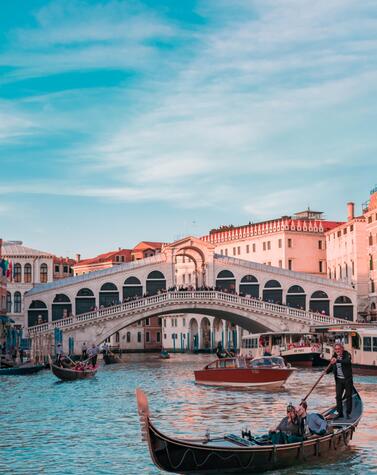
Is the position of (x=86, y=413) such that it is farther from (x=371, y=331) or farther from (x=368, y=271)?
(x=368, y=271)

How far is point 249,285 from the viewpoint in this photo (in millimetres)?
55812

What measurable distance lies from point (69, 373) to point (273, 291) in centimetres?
2251

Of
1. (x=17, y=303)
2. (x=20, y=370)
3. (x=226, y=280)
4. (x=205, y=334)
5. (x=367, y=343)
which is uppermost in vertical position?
(x=226, y=280)

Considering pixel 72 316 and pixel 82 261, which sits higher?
pixel 82 261

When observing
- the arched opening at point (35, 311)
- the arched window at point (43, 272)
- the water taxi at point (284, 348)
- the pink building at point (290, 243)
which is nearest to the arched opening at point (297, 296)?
the water taxi at point (284, 348)

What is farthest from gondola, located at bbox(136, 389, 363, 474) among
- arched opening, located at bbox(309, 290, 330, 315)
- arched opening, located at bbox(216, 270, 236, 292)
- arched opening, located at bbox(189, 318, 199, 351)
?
arched opening, located at bbox(189, 318, 199, 351)

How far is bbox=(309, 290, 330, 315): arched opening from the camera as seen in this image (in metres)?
56.1

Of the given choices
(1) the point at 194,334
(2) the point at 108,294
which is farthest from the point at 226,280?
(1) the point at 194,334

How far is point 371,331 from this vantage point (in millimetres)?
39656

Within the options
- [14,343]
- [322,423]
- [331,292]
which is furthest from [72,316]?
[322,423]

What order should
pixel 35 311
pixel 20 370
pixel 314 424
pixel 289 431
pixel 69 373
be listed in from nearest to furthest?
1. pixel 289 431
2. pixel 314 424
3. pixel 69 373
4. pixel 20 370
5. pixel 35 311

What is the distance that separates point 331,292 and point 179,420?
114ft

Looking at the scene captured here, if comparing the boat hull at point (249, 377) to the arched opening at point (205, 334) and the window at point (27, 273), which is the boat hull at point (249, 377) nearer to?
the window at point (27, 273)

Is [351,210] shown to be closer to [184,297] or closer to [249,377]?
[184,297]
